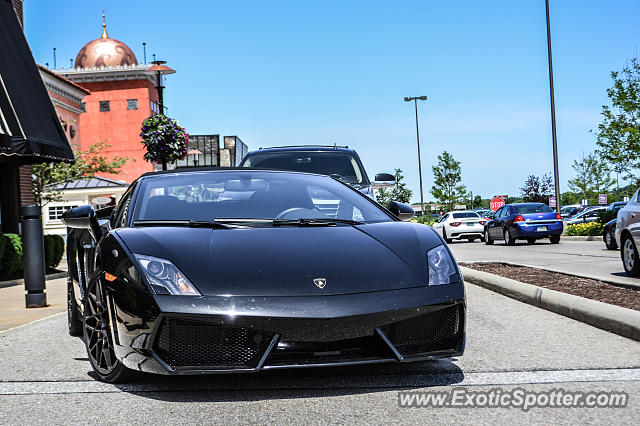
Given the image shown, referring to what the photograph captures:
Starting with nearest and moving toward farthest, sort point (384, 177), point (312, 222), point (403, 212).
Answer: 1. point (312, 222)
2. point (403, 212)
3. point (384, 177)

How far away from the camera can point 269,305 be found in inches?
143

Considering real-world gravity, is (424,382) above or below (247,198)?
below

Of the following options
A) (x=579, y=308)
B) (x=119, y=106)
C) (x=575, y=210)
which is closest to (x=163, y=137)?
(x=579, y=308)

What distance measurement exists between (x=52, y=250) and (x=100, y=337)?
14133 millimetres

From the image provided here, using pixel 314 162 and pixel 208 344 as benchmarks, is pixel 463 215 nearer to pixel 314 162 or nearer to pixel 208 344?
pixel 314 162

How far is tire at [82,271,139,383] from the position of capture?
414 centimetres

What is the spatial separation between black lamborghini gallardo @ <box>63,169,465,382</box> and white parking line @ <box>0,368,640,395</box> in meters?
0.13

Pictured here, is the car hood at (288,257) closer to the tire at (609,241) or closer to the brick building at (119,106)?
the tire at (609,241)

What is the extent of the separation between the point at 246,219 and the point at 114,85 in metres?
67.8

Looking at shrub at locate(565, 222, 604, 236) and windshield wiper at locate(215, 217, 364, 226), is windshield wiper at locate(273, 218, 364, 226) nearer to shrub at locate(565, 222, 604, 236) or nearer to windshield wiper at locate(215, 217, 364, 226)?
windshield wiper at locate(215, 217, 364, 226)

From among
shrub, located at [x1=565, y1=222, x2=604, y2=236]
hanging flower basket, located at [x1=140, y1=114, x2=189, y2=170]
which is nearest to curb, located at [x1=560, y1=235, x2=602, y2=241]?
shrub, located at [x1=565, y1=222, x2=604, y2=236]

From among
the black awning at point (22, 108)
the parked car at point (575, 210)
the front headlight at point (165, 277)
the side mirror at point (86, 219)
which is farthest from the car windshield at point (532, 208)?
the parked car at point (575, 210)

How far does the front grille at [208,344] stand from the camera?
11.9 feet

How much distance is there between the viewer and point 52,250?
690 inches
